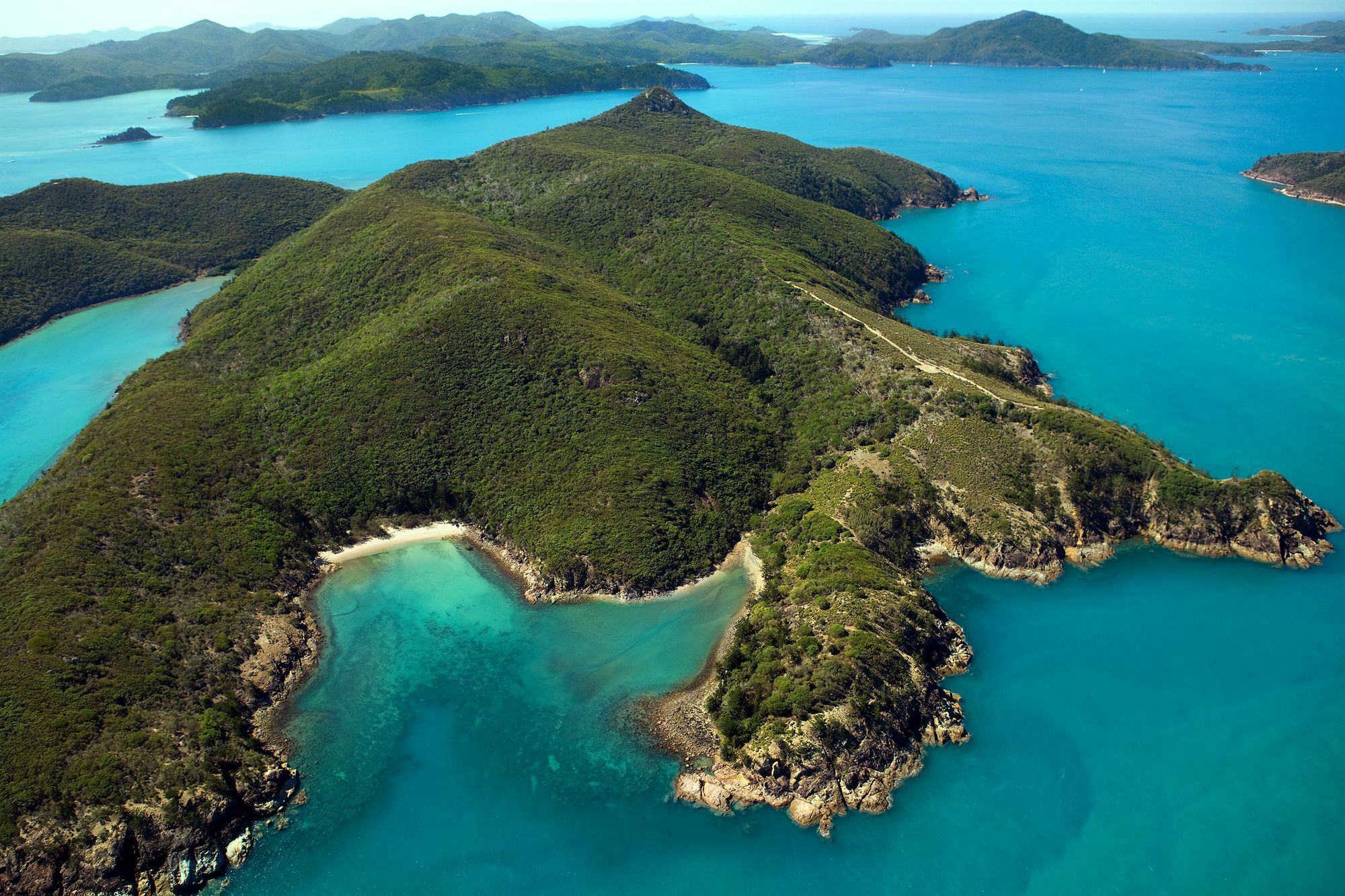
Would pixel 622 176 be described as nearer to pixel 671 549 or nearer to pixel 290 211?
pixel 290 211

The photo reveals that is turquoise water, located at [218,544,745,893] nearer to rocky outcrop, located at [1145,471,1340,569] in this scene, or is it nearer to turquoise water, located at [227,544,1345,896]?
turquoise water, located at [227,544,1345,896]

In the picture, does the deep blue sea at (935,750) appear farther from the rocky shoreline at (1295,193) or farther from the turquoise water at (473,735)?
the rocky shoreline at (1295,193)

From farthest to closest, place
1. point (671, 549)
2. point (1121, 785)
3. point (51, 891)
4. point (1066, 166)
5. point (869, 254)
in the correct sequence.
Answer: point (1066, 166) < point (869, 254) < point (671, 549) < point (1121, 785) < point (51, 891)

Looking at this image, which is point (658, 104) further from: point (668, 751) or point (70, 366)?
point (668, 751)

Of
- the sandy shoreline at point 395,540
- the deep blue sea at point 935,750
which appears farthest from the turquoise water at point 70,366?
the sandy shoreline at point 395,540

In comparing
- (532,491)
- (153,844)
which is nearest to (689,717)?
(532,491)

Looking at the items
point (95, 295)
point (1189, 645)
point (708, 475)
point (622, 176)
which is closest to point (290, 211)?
point (95, 295)
